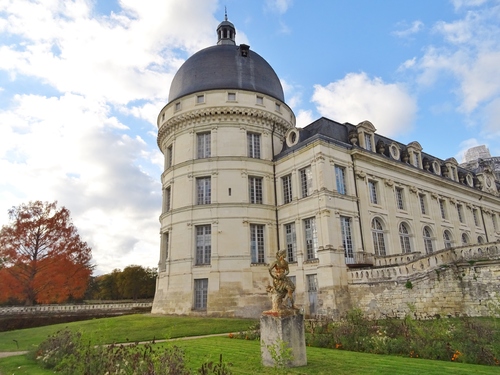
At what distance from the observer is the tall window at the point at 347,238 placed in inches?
857

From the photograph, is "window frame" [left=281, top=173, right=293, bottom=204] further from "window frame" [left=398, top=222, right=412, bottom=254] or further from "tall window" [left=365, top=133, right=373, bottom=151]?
"window frame" [left=398, top=222, right=412, bottom=254]

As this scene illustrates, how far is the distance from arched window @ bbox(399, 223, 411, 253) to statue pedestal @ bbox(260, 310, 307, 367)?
2009cm

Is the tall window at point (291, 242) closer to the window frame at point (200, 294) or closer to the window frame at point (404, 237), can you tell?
the window frame at point (200, 294)

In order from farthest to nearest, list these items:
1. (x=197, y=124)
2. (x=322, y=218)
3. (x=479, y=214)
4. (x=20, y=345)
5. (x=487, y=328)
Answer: (x=479, y=214)
(x=197, y=124)
(x=322, y=218)
(x=20, y=345)
(x=487, y=328)

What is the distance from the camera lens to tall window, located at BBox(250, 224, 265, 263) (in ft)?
79.0

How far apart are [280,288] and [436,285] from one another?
36.9 feet

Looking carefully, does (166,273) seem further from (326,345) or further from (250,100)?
(326,345)

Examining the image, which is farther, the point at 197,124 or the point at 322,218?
the point at 197,124

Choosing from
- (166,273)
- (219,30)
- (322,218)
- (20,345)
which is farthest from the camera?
(219,30)

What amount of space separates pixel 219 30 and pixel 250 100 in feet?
34.8

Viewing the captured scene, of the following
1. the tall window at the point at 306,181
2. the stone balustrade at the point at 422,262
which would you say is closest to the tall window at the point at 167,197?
the tall window at the point at 306,181

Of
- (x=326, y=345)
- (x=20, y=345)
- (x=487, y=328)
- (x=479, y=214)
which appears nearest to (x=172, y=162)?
(x=20, y=345)

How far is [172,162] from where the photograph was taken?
1071 inches

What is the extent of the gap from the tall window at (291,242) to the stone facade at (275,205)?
0.36 feet
